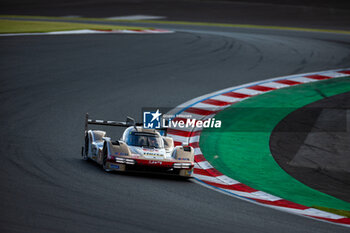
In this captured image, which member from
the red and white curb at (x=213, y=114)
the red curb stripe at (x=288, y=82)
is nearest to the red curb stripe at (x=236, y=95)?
the red and white curb at (x=213, y=114)

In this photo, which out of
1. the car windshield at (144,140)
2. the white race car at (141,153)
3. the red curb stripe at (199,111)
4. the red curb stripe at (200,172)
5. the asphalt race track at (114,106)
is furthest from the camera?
the red curb stripe at (199,111)

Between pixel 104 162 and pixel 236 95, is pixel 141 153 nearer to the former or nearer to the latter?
pixel 104 162

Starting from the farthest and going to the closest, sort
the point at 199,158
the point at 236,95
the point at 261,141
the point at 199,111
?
1. the point at 236,95
2. the point at 199,111
3. the point at 261,141
4. the point at 199,158

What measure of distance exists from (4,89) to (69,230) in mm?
11063

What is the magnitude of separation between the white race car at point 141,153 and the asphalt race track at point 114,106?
0.83 ft

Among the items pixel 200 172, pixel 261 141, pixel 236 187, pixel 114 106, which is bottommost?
pixel 236 187

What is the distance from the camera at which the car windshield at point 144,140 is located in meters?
12.0

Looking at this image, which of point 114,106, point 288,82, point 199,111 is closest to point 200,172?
point 199,111

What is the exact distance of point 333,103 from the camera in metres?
17.9

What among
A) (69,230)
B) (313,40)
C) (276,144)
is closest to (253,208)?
(69,230)

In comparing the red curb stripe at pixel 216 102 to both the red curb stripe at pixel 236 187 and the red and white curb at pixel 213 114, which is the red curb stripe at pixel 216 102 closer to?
the red and white curb at pixel 213 114

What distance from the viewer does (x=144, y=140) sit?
1208 cm

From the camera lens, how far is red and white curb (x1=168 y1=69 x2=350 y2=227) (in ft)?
34.1

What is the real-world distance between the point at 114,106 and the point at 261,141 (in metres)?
4.65
